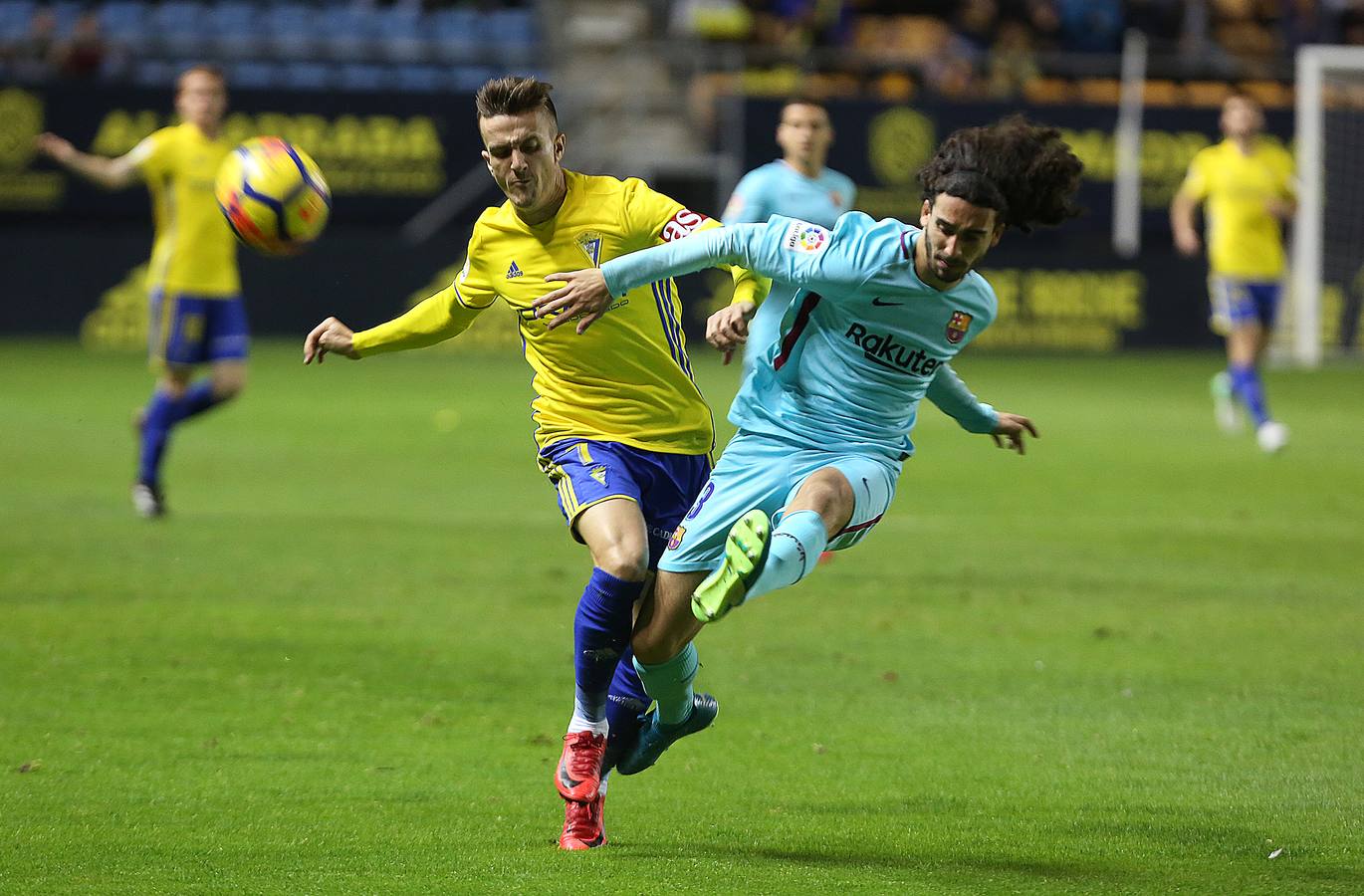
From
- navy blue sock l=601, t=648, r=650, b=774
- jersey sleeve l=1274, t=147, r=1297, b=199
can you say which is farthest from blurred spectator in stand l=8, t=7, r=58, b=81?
navy blue sock l=601, t=648, r=650, b=774

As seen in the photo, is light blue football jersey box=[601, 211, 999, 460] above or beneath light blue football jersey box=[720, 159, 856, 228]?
above

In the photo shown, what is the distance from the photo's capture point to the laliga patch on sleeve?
4922 mm

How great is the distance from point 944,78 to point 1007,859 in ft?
71.2

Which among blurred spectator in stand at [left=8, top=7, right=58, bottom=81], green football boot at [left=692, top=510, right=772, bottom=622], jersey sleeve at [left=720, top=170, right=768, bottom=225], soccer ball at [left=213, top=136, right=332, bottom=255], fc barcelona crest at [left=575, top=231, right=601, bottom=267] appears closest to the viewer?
green football boot at [left=692, top=510, right=772, bottom=622]

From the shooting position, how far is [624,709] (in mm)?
5512

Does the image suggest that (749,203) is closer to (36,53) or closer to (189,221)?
(189,221)

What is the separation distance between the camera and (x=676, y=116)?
25672mm

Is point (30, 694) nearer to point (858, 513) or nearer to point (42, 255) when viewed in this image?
point (858, 513)

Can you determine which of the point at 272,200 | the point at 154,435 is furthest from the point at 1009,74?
the point at 272,200

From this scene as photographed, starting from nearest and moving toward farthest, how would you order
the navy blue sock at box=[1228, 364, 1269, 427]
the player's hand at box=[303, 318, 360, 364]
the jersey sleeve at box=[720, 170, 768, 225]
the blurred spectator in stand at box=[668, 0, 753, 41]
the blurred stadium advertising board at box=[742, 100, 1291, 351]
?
the player's hand at box=[303, 318, 360, 364] < the jersey sleeve at box=[720, 170, 768, 225] < the navy blue sock at box=[1228, 364, 1269, 427] < the blurred stadium advertising board at box=[742, 100, 1291, 351] < the blurred spectator in stand at box=[668, 0, 753, 41]

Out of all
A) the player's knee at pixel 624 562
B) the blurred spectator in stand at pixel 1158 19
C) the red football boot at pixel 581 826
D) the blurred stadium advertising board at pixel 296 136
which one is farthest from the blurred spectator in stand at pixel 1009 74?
the red football boot at pixel 581 826

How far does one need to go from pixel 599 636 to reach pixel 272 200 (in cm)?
215

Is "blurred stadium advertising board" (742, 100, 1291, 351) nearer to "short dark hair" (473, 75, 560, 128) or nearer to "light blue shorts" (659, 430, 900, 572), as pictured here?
"short dark hair" (473, 75, 560, 128)

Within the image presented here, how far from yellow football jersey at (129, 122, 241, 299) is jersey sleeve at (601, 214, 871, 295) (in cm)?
734
